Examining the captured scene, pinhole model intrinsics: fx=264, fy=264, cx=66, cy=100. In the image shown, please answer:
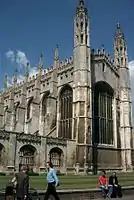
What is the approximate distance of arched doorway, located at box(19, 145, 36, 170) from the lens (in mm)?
30062

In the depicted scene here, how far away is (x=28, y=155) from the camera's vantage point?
3095 centimetres

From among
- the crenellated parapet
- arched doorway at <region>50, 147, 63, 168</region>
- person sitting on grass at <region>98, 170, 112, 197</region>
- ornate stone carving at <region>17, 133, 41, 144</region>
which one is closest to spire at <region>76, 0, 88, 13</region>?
the crenellated parapet

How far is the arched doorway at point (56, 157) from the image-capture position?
33.4m

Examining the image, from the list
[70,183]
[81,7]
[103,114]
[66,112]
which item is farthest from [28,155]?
[81,7]

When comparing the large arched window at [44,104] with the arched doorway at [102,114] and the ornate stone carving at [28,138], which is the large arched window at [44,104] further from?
the ornate stone carving at [28,138]

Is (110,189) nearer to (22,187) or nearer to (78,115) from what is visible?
(22,187)

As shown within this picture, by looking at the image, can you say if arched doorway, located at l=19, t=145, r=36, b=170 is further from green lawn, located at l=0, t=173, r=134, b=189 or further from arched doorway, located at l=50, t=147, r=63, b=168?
green lawn, located at l=0, t=173, r=134, b=189

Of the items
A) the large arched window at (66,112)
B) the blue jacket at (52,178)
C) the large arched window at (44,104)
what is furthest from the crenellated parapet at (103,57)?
the blue jacket at (52,178)

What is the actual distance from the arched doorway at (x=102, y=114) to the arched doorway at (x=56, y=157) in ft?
18.5

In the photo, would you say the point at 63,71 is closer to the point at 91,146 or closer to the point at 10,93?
the point at 91,146

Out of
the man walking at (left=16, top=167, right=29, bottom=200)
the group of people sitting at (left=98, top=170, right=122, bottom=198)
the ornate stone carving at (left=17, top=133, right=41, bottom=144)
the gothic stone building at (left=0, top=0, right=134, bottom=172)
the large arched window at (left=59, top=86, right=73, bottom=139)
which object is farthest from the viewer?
the large arched window at (left=59, top=86, right=73, bottom=139)

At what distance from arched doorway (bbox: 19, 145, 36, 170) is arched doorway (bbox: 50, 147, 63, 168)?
2.86 meters

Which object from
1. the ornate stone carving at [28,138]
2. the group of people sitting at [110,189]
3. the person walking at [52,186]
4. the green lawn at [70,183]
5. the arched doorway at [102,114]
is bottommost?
the green lawn at [70,183]

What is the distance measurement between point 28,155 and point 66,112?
10.6 meters
